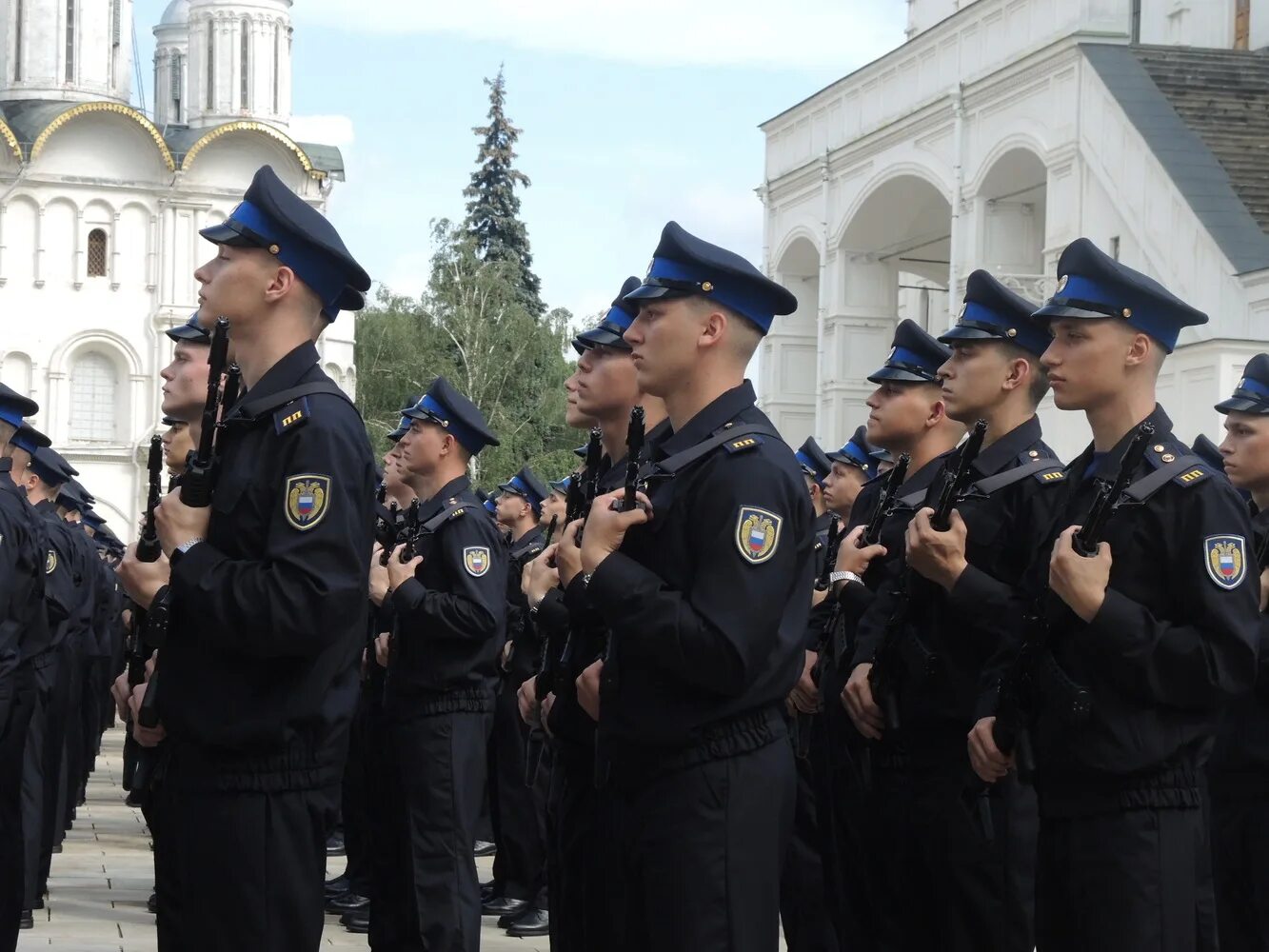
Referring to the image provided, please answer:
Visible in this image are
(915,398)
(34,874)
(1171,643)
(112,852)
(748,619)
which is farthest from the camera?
(112,852)

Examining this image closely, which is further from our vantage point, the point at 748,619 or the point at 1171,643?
the point at 1171,643

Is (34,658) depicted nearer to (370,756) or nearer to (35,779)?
(35,779)

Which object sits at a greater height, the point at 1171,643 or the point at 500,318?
the point at 500,318

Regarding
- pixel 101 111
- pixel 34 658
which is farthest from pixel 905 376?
pixel 101 111

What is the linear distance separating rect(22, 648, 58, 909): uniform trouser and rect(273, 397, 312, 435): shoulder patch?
4274mm

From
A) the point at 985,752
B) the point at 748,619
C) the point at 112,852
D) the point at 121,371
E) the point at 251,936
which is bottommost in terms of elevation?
the point at 112,852

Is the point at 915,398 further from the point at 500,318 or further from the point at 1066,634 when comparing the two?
the point at 500,318

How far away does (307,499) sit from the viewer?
4.81 meters

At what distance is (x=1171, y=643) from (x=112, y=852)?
10.1 metres

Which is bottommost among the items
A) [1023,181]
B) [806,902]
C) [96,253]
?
[806,902]

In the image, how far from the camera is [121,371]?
173 feet

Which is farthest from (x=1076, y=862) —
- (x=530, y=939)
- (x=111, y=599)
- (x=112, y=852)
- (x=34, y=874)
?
(x=111, y=599)

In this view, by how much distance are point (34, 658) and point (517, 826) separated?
3263 millimetres

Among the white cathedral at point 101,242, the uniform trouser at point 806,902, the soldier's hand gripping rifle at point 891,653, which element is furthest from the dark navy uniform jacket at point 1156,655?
the white cathedral at point 101,242
